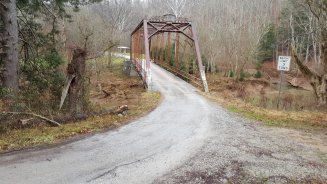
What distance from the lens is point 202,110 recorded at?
45.0 feet

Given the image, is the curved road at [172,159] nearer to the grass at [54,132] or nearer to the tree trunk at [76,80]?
the grass at [54,132]

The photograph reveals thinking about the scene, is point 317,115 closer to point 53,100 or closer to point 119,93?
point 53,100

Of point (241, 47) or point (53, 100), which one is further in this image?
point (241, 47)

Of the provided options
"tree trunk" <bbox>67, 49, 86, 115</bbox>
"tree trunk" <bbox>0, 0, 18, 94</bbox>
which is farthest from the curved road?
"tree trunk" <bbox>0, 0, 18, 94</bbox>

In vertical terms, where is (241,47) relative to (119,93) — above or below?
above

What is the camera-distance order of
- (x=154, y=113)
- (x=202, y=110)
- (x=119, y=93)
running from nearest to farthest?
(x=154, y=113), (x=202, y=110), (x=119, y=93)

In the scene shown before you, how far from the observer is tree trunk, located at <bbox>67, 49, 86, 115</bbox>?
33.7 ft

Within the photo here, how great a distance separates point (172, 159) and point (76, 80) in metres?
4.46

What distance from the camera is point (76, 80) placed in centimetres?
1035

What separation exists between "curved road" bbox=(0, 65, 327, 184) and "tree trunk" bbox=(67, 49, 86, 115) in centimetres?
172

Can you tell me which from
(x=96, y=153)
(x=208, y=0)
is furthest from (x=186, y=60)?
(x=208, y=0)

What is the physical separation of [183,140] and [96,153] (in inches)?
97.7

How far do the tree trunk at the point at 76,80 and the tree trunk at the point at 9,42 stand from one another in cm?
172

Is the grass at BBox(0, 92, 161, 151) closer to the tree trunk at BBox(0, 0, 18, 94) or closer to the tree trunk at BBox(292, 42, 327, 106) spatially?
the tree trunk at BBox(0, 0, 18, 94)
